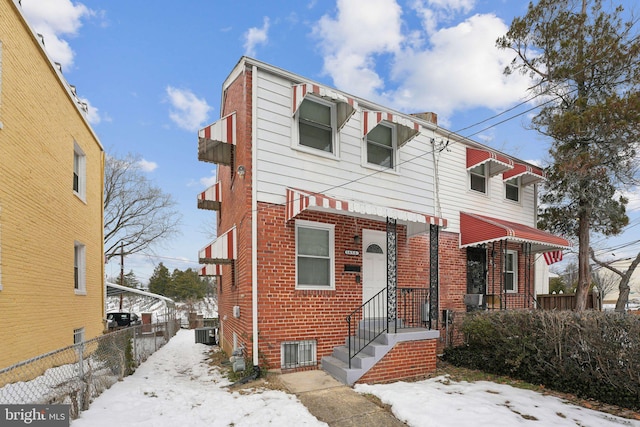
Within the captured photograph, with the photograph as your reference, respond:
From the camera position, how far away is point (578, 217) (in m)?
12.0

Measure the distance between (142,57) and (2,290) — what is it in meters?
7.36

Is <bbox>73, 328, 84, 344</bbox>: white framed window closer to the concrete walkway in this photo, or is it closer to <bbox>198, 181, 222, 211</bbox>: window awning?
<bbox>198, 181, 222, 211</bbox>: window awning

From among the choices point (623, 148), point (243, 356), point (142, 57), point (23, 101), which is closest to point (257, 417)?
point (243, 356)

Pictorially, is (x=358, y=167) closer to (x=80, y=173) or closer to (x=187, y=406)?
(x=187, y=406)

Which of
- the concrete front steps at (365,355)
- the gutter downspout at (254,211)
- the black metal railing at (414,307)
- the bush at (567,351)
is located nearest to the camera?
the bush at (567,351)

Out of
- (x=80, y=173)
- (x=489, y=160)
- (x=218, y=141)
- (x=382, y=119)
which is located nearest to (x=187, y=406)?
(x=218, y=141)

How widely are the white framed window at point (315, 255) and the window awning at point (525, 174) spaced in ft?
23.7

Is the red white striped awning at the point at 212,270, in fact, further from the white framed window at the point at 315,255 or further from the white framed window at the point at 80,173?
the white framed window at the point at 80,173

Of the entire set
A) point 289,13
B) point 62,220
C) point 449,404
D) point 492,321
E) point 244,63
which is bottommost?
point 449,404

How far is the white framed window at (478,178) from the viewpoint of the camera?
11.3 metres

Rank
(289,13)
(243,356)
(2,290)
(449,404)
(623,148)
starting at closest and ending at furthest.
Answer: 1. (449,404)
2. (2,290)
3. (243,356)
4. (289,13)
5. (623,148)

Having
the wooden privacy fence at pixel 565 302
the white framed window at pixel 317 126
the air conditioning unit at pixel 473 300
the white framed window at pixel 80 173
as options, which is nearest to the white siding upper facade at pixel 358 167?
the white framed window at pixel 317 126

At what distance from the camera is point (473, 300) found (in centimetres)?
1023

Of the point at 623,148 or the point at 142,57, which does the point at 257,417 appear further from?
the point at 623,148
